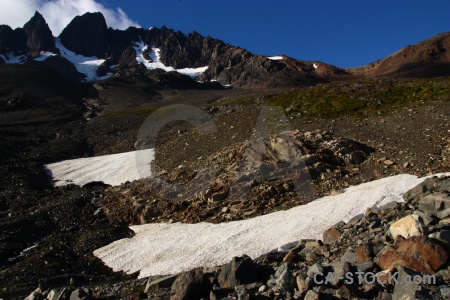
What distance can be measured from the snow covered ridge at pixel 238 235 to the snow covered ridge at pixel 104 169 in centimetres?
1708

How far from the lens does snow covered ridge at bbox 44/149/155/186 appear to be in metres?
43.3

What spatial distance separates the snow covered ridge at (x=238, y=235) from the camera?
20031 mm

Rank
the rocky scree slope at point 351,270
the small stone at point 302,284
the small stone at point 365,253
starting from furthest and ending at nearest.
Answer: the small stone at point 365,253, the small stone at point 302,284, the rocky scree slope at point 351,270

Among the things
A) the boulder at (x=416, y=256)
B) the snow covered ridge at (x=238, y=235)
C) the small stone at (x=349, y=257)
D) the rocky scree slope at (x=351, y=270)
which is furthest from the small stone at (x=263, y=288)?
the snow covered ridge at (x=238, y=235)

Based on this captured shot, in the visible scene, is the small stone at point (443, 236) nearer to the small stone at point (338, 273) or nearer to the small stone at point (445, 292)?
the small stone at point (445, 292)

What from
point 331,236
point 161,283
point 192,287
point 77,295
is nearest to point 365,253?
point 331,236

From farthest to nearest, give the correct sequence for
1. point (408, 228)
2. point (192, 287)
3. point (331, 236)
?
1. point (331, 236)
2. point (408, 228)
3. point (192, 287)

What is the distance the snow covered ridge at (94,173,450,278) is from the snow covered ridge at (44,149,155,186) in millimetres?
17081

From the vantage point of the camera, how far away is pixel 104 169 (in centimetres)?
4884

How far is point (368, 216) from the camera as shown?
1819cm

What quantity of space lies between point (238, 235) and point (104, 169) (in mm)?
31336

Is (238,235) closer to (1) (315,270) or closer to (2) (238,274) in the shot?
(2) (238,274)

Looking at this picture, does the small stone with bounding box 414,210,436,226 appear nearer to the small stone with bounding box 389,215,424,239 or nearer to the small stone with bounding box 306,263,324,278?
the small stone with bounding box 389,215,424,239

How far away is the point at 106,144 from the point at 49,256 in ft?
158
